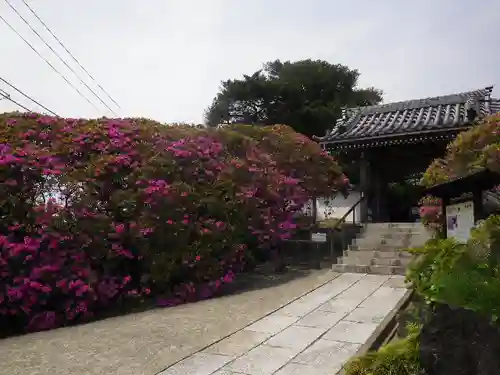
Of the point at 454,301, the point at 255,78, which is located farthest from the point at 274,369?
the point at 255,78

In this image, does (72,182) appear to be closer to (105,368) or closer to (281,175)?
(105,368)

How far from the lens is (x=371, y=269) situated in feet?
32.4

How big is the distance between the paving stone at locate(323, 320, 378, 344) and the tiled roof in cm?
706

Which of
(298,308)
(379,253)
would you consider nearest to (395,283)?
(379,253)

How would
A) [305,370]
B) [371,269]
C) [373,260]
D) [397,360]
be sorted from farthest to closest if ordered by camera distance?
[373,260] < [371,269] < [305,370] < [397,360]

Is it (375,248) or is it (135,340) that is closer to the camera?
(135,340)

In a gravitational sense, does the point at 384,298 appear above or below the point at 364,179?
below

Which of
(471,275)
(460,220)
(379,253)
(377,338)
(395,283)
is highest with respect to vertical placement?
(460,220)

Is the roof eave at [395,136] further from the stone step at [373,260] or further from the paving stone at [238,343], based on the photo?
the paving stone at [238,343]

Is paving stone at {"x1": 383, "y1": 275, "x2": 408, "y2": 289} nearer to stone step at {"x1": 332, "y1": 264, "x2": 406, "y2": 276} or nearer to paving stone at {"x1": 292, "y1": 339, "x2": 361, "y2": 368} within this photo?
stone step at {"x1": 332, "y1": 264, "x2": 406, "y2": 276}

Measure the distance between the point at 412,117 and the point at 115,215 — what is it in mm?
9636

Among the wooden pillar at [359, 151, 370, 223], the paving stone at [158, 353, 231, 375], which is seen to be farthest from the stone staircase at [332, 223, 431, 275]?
the paving stone at [158, 353, 231, 375]

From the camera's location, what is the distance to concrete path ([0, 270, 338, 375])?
469 centimetres

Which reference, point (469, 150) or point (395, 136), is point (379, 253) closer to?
point (395, 136)
